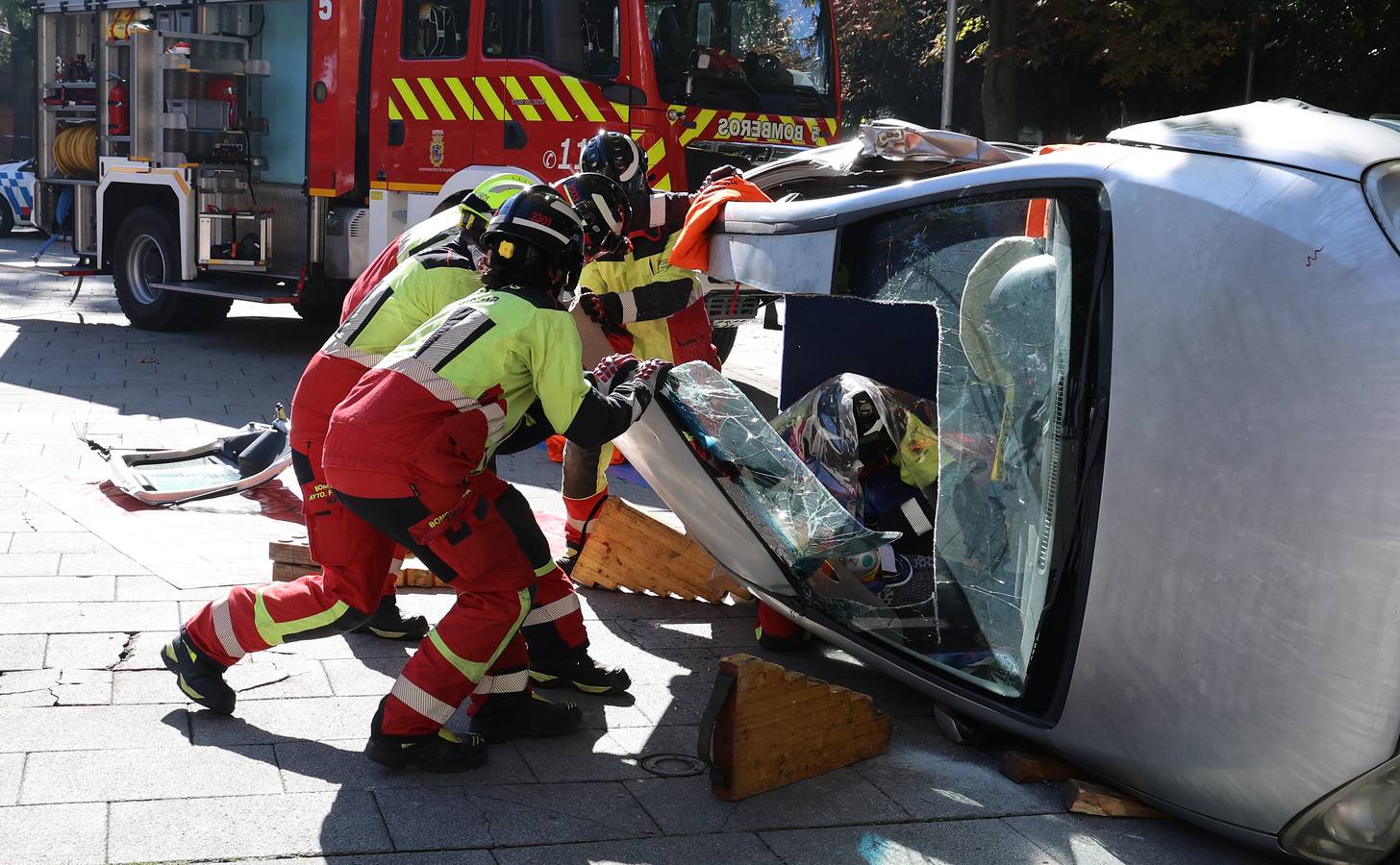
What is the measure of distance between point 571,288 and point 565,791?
1.27m

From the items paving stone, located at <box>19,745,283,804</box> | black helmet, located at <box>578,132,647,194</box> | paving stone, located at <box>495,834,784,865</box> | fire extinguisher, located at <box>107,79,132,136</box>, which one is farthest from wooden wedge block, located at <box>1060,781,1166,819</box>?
fire extinguisher, located at <box>107,79,132,136</box>

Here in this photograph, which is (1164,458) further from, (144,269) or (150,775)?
(144,269)

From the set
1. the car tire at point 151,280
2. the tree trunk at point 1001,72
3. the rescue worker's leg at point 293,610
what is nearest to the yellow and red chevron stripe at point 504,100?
the car tire at point 151,280

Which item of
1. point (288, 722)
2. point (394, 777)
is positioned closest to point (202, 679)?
point (288, 722)

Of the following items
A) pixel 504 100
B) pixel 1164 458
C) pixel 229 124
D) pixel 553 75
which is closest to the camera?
pixel 1164 458

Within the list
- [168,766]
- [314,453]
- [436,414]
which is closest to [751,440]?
[436,414]

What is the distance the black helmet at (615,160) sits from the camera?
5.20m

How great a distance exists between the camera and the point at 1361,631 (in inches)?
106

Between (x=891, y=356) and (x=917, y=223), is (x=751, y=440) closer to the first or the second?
(x=917, y=223)

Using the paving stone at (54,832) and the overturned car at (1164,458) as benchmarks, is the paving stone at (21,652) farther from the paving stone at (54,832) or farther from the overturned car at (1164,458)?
the overturned car at (1164,458)

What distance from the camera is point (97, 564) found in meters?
4.98

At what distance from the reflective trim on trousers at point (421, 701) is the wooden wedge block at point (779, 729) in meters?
0.67

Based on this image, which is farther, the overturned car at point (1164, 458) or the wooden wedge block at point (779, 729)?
the wooden wedge block at point (779, 729)

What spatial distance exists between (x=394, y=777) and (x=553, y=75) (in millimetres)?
6458
